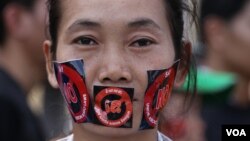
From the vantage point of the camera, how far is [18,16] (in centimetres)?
671

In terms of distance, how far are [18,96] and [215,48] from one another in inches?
78.4

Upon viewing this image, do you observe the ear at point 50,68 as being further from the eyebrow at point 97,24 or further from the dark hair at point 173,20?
the eyebrow at point 97,24

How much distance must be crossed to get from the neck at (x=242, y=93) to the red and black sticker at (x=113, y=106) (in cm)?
375

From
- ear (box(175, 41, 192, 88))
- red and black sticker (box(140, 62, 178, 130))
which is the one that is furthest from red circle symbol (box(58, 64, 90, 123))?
ear (box(175, 41, 192, 88))

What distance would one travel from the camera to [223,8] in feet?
24.4

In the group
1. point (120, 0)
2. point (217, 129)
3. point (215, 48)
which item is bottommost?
point (217, 129)

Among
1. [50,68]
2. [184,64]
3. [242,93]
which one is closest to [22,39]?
[242,93]

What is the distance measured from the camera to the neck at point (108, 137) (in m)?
3.64

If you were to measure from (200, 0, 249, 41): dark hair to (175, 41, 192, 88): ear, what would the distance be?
3164 millimetres

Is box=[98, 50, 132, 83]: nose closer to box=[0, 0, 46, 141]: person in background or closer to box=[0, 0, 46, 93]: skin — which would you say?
box=[0, 0, 46, 141]: person in background

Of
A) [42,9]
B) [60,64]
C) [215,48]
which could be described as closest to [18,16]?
[42,9]

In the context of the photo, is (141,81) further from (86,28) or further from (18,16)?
(18,16)

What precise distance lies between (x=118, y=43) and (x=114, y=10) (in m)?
0.13

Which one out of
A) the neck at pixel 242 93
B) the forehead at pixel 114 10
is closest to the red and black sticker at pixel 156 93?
the forehead at pixel 114 10
